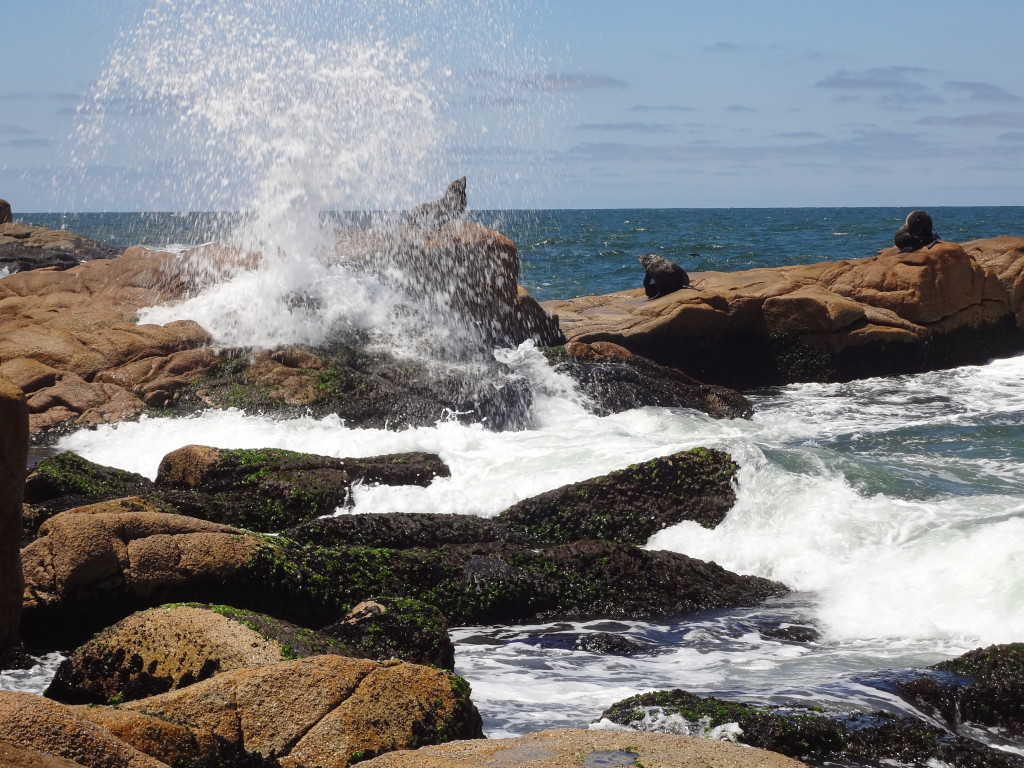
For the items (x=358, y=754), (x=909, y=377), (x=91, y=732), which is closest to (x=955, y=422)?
(x=909, y=377)

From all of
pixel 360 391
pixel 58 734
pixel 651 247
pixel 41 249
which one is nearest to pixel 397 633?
pixel 58 734

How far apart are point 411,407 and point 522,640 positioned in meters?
6.00

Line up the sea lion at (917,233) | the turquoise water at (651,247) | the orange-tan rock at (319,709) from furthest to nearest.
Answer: the turquoise water at (651,247) < the sea lion at (917,233) < the orange-tan rock at (319,709)

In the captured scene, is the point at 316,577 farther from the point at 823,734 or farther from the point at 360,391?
the point at 360,391

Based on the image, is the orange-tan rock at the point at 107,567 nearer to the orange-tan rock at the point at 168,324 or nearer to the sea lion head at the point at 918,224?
the orange-tan rock at the point at 168,324

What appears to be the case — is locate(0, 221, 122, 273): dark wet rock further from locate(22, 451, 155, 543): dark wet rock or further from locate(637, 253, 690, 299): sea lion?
locate(22, 451, 155, 543): dark wet rock

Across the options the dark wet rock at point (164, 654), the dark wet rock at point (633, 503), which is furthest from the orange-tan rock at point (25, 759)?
the dark wet rock at point (633, 503)

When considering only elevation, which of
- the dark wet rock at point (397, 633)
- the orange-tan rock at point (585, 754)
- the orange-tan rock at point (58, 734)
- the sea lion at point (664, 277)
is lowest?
the dark wet rock at point (397, 633)

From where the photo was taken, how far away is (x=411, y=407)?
12.9 m

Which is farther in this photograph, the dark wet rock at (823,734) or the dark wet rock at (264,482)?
the dark wet rock at (264,482)

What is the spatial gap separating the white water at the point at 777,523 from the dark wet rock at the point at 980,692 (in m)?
0.25

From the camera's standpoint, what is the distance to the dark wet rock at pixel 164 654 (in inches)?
194

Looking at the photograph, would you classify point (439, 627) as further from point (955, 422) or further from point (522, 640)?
point (955, 422)

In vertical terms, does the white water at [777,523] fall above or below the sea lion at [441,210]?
below
